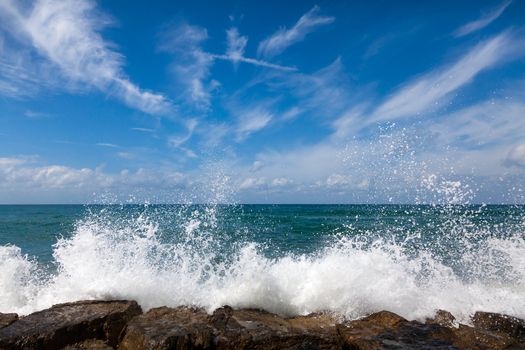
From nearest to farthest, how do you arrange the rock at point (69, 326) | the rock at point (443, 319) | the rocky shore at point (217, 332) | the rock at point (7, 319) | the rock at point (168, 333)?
the rock at point (168, 333), the rocky shore at point (217, 332), the rock at point (69, 326), the rock at point (7, 319), the rock at point (443, 319)

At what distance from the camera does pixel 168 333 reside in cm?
461

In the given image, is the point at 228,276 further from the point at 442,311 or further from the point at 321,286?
the point at 442,311

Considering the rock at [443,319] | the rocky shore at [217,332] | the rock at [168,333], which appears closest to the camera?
the rock at [168,333]

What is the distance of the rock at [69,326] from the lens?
4.68m

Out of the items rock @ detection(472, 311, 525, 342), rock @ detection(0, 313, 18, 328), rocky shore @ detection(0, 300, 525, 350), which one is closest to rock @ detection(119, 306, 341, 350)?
rocky shore @ detection(0, 300, 525, 350)

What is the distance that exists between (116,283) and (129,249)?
1998 mm

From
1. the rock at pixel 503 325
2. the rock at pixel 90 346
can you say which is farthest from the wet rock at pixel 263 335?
the rock at pixel 503 325

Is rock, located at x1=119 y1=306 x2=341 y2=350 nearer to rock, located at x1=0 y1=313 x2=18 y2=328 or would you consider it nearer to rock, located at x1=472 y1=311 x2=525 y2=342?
rock, located at x1=0 y1=313 x2=18 y2=328

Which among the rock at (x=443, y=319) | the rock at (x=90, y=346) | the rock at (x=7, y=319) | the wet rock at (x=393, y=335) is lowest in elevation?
the rock at (x=443, y=319)

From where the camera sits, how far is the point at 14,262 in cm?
868

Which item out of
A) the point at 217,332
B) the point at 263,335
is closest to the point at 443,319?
the point at 263,335

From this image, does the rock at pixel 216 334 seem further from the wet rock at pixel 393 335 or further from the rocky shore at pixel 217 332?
the wet rock at pixel 393 335

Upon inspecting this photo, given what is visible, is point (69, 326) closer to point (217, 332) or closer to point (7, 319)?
point (7, 319)

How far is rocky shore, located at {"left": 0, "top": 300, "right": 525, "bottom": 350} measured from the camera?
15.0 ft
